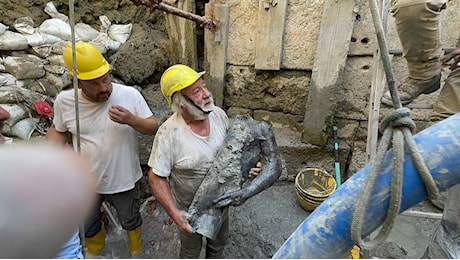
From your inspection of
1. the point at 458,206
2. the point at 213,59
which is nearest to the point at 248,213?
the point at 213,59

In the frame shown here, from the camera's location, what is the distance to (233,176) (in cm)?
199

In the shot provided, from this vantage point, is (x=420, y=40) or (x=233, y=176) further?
(x=233, y=176)

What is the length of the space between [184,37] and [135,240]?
213 centimetres

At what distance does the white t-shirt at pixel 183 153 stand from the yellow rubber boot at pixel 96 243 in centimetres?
119

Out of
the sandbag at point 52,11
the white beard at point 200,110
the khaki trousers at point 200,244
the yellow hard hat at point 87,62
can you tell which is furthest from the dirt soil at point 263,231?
the sandbag at point 52,11

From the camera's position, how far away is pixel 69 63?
2.23 meters

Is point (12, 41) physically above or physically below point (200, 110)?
above

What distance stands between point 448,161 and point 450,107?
1380 millimetres

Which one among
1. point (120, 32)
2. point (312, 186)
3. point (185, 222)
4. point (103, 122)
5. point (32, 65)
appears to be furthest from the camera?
point (120, 32)

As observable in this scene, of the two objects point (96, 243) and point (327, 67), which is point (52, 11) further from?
point (327, 67)

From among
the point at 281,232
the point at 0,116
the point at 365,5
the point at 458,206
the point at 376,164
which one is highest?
the point at 365,5

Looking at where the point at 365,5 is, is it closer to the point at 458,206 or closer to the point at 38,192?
the point at 458,206

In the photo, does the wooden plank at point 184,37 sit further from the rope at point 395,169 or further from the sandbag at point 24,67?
the rope at point 395,169

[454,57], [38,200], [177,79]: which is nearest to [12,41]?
[177,79]
